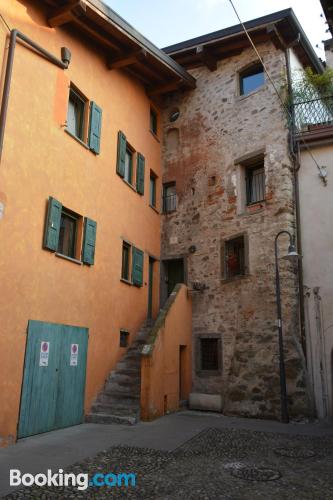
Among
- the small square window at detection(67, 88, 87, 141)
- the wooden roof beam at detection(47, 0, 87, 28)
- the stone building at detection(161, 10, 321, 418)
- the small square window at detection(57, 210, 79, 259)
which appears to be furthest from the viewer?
the stone building at detection(161, 10, 321, 418)

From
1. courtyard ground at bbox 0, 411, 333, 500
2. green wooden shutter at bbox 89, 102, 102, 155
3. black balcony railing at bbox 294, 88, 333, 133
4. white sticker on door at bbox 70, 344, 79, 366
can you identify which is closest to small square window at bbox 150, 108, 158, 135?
green wooden shutter at bbox 89, 102, 102, 155

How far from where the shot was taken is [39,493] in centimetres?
491

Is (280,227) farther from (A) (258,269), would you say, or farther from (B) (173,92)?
(B) (173,92)

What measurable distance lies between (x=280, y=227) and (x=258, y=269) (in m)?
1.19

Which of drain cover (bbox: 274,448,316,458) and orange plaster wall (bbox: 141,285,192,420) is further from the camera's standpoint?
orange plaster wall (bbox: 141,285,192,420)

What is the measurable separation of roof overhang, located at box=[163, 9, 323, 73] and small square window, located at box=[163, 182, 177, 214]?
12.8 ft

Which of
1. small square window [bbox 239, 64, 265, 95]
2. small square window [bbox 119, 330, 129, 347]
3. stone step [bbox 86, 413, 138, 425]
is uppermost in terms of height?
small square window [bbox 239, 64, 265, 95]

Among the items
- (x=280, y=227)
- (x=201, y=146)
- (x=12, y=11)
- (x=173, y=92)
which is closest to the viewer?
(x=12, y=11)

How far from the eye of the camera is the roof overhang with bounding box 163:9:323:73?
11984 mm

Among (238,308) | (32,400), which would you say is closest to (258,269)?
(238,308)

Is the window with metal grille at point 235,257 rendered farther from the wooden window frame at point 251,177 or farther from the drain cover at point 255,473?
the drain cover at point 255,473

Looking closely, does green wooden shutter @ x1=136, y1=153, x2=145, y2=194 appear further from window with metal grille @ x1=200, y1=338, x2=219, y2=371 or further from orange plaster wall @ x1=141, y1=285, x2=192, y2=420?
window with metal grille @ x1=200, y1=338, x2=219, y2=371

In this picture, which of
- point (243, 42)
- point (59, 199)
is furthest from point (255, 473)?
point (243, 42)

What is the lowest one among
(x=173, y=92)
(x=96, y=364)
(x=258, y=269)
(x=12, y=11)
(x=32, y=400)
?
(x=32, y=400)
